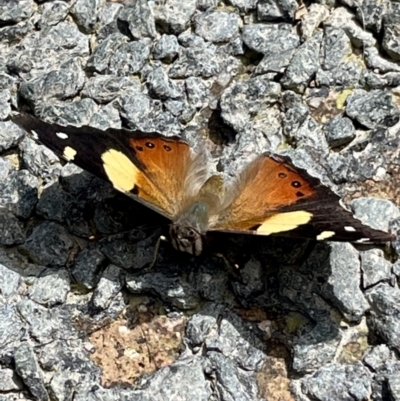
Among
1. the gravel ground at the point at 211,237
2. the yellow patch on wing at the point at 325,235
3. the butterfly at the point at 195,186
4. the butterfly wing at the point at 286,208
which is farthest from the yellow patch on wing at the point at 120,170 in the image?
the yellow patch on wing at the point at 325,235

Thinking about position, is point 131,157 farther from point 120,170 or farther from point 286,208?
point 286,208

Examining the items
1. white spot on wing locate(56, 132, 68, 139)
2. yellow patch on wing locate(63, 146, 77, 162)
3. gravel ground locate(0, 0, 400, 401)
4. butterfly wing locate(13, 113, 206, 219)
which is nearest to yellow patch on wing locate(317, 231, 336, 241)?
gravel ground locate(0, 0, 400, 401)

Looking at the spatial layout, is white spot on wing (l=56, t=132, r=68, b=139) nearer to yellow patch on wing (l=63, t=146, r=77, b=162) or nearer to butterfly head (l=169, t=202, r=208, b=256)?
yellow patch on wing (l=63, t=146, r=77, b=162)

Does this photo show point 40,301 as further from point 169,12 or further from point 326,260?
point 169,12

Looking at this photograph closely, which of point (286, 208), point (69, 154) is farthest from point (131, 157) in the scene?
point (286, 208)

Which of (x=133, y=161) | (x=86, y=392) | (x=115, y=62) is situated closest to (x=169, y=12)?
(x=115, y=62)

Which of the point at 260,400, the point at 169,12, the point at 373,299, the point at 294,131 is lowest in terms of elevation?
the point at 260,400
